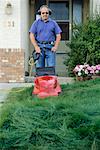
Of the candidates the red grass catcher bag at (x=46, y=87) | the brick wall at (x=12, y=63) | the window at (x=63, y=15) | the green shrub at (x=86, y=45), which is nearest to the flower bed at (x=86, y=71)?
the green shrub at (x=86, y=45)

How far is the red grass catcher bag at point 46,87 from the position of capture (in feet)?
30.0

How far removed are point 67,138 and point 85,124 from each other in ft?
1.11

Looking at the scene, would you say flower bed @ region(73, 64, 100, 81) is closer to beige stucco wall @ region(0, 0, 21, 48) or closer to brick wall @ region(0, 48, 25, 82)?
brick wall @ region(0, 48, 25, 82)

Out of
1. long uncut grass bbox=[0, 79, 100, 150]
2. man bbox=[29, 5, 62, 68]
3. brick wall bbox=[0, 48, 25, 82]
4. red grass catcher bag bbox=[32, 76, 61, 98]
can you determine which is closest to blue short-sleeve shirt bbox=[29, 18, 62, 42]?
man bbox=[29, 5, 62, 68]

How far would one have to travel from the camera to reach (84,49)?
44.0ft

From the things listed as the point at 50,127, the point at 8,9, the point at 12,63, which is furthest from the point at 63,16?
the point at 50,127

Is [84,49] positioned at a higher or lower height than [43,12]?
lower

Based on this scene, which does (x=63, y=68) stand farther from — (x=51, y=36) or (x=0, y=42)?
(x=51, y=36)

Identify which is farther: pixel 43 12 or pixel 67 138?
pixel 43 12

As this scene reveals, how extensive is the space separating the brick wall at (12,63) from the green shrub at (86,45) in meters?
1.46

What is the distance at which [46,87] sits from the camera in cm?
918

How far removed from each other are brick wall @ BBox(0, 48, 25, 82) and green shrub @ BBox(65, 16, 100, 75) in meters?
1.46

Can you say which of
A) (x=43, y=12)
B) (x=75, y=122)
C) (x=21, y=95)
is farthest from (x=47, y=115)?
(x=43, y=12)

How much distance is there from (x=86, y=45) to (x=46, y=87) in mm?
4403
